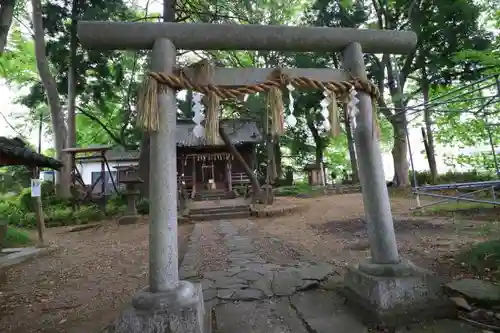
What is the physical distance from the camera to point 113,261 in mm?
5855

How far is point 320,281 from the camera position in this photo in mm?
3301

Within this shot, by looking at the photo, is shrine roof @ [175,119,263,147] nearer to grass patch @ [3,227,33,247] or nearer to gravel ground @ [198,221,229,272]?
grass patch @ [3,227,33,247]

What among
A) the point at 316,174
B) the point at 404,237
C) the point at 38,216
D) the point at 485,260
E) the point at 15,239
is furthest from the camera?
the point at 316,174

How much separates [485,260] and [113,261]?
6318 millimetres

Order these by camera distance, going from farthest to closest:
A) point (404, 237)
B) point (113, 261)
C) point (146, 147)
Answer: point (146, 147), point (113, 261), point (404, 237)

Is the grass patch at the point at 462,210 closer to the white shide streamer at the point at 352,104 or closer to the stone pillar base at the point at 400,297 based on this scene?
the stone pillar base at the point at 400,297

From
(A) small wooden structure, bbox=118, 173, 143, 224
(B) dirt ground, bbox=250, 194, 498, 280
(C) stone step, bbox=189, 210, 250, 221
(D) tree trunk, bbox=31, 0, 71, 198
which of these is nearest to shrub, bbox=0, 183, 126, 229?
(D) tree trunk, bbox=31, 0, 71, 198

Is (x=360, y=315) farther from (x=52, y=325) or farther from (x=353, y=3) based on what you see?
(x=353, y=3)

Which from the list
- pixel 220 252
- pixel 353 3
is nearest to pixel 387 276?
pixel 220 252

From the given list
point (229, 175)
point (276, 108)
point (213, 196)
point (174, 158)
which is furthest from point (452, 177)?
point (174, 158)

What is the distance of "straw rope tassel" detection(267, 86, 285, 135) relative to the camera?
252cm

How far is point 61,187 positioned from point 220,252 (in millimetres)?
11812

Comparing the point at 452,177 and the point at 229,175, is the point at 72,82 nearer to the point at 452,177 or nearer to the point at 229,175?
the point at 229,175

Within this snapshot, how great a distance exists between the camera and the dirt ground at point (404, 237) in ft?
14.1
